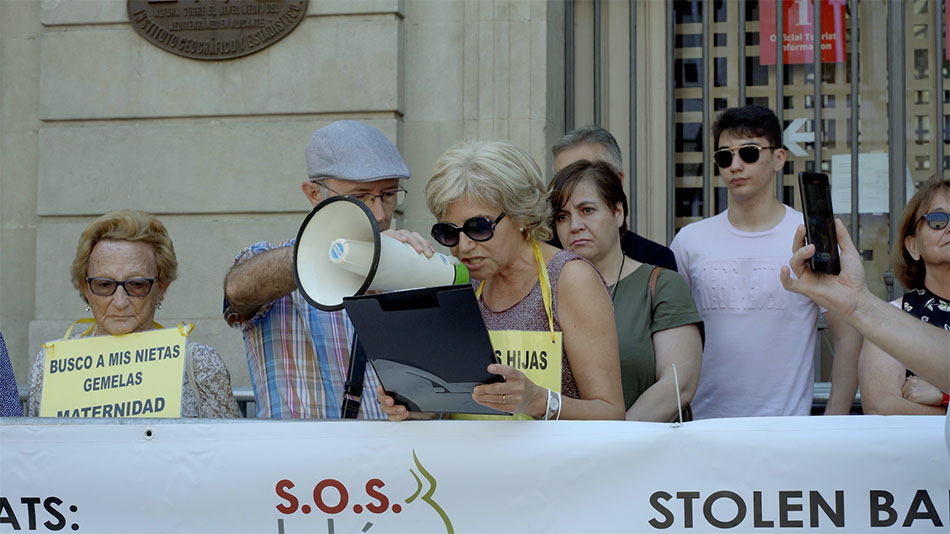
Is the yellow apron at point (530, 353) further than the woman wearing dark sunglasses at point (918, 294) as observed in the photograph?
No

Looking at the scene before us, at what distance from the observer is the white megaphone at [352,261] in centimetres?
241

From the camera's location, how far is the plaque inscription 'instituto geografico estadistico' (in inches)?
248

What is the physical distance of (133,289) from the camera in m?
3.18

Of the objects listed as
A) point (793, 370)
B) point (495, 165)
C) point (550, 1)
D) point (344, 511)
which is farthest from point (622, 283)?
point (550, 1)

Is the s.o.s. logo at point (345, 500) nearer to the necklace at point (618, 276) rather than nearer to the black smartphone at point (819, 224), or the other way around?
the black smartphone at point (819, 224)

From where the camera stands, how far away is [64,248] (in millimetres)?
6465

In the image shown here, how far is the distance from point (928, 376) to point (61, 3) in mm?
5722

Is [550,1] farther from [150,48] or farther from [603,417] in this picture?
[603,417]

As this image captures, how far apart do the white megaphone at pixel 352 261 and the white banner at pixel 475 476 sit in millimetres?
330

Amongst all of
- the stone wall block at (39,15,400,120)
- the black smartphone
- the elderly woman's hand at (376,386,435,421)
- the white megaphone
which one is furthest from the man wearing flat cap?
the stone wall block at (39,15,400,120)

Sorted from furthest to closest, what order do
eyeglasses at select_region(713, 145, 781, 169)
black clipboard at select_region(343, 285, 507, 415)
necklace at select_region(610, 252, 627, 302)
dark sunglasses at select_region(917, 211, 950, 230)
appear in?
1. eyeglasses at select_region(713, 145, 781, 169)
2. necklace at select_region(610, 252, 627, 302)
3. dark sunglasses at select_region(917, 211, 950, 230)
4. black clipboard at select_region(343, 285, 507, 415)

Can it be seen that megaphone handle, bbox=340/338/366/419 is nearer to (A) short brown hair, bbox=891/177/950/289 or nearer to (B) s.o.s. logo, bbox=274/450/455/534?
(B) s.o.s. logo, bbox=274/450/455/534

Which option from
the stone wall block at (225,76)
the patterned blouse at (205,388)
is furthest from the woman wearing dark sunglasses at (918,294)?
the stone wall block at (225,76)

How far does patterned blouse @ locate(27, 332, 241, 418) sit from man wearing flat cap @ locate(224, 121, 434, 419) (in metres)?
0.18
